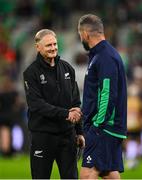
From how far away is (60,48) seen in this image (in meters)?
25.8

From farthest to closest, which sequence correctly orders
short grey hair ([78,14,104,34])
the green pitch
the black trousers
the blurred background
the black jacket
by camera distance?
the blurred background → the green pitch → the black trousers → the black jacket → short grey hair ([78,14,104,34])

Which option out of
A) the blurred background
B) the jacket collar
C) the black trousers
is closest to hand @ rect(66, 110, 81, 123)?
the black trousers

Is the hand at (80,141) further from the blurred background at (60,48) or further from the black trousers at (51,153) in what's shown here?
the blurred background at (60,48)

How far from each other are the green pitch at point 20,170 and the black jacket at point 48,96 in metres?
5.10

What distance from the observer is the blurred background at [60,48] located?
67.8ft

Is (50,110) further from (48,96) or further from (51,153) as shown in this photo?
(51,153)

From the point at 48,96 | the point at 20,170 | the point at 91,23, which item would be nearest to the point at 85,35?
the point at 91,23

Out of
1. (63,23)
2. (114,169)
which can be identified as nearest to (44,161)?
(114,169)

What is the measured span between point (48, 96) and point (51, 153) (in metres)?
0.69

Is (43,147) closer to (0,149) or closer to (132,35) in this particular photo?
(0,149)

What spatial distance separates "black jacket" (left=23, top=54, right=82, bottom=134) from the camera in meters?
10.4

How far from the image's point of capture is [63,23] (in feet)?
89.0

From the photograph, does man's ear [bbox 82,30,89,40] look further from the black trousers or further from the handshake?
the black trousers

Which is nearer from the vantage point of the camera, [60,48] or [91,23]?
[91,23]
